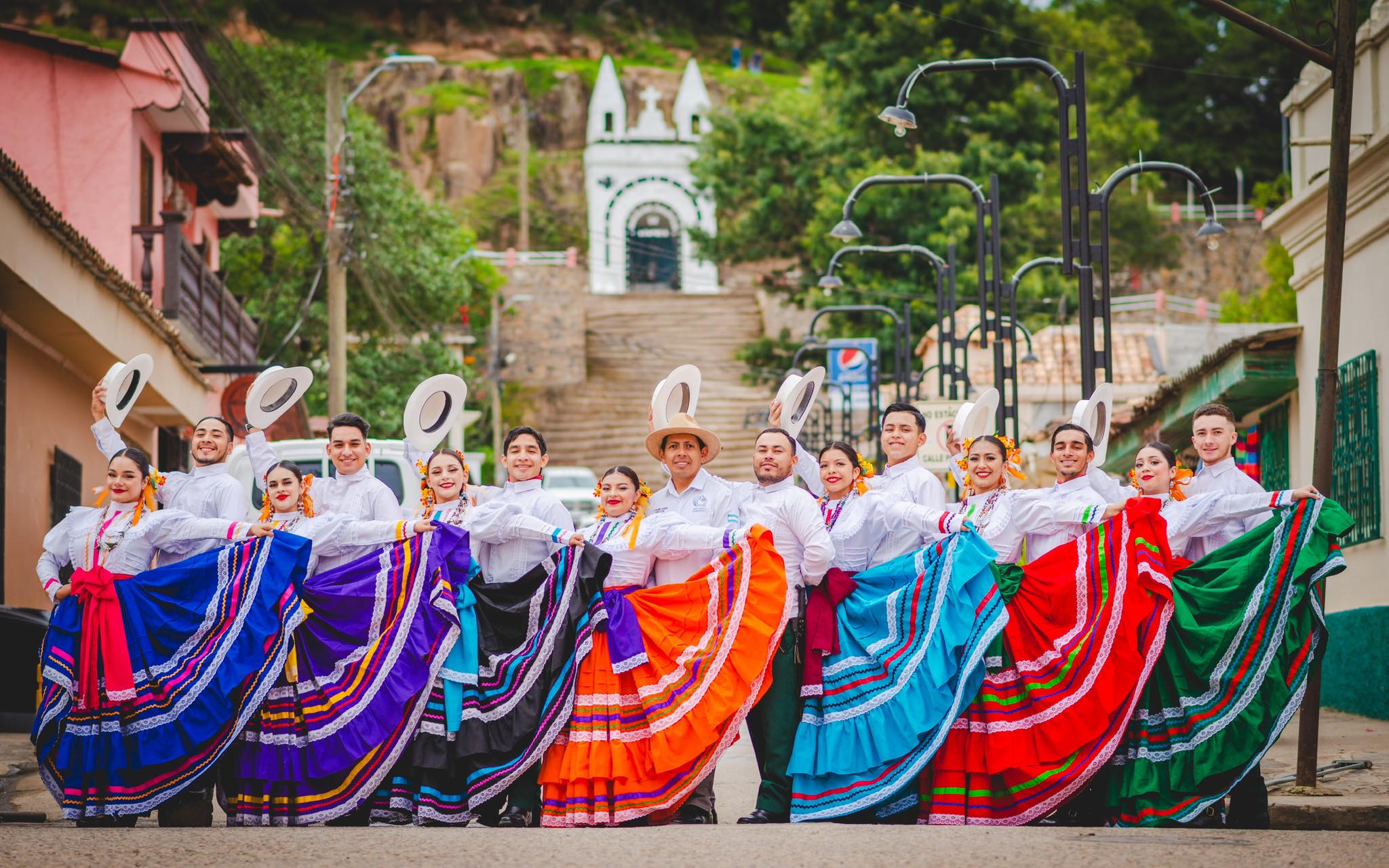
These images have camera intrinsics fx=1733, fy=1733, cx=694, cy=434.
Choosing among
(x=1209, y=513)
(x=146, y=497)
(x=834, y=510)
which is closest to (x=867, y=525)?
(x=834, y=510)

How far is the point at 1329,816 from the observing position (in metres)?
8.46

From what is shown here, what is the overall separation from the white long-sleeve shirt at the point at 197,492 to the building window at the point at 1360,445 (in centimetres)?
895

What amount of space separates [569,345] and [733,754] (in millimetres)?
35616

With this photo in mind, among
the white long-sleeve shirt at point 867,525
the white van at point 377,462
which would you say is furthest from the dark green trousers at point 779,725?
the white van at point 377,462

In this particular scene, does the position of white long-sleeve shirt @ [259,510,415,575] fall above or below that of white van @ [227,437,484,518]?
below

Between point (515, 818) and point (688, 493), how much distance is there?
189 centimetres

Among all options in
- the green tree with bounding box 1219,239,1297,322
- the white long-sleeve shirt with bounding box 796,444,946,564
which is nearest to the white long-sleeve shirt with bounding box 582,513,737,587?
the white long-sleeve shirt with bounding box 796,444,946,564

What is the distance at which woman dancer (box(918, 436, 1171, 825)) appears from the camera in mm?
8336

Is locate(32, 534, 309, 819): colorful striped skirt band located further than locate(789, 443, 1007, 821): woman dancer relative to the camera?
Yes

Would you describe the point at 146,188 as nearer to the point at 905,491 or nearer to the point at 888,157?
the point at 888,157

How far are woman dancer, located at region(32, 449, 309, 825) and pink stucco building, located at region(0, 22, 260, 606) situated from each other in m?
5.94

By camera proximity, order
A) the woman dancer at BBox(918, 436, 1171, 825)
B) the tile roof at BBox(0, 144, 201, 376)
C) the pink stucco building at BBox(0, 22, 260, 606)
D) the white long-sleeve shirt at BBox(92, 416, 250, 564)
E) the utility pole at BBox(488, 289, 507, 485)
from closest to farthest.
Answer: the woman dancer at BBox(918, 436, 1171, 825) < the white long-sleeve shirt at BBox(92, 416, 250, 564) < the tile roof at BBox(0, 144, 201, 376) < the pink stucco building at BBox(0, 22, 260, 606) < the utility pole at BBox(488, 289, 507, 485)

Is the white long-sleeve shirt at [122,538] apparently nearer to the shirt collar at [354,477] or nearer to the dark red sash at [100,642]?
the dark red sash at [100,642]

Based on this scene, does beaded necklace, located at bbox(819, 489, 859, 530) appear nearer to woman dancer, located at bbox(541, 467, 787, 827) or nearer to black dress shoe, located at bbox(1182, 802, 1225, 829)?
woman dancer, located at bbox(541, 467, 787, 827)
